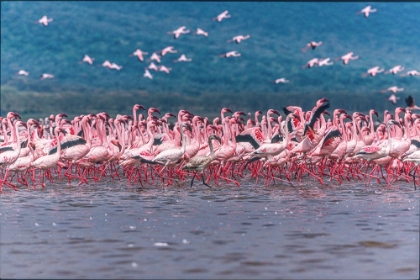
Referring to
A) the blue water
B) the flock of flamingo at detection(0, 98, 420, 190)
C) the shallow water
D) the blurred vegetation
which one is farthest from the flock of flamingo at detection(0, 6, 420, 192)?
the blue water

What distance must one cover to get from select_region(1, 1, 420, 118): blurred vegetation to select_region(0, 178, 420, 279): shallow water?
77365mm

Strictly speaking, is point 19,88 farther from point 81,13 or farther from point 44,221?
point 44,221

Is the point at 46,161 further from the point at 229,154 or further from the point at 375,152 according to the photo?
the point at 375,152

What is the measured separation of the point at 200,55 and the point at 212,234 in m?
112

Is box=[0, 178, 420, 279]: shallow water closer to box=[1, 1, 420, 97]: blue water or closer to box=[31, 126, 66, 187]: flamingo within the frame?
box=[31, 126, 66, 187]: flamingo

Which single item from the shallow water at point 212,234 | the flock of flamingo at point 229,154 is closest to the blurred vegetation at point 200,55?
the flock of flamingo at point 229,154

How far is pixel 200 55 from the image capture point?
124 meters

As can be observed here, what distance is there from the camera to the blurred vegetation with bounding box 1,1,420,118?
107562 mm

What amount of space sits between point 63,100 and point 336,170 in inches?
3363

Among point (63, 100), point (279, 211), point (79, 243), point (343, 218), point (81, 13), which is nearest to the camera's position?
point (79, 243)

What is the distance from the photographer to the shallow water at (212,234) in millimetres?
10414

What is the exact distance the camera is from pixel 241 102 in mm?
104875

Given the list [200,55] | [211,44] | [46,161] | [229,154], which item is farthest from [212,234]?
[211,44]

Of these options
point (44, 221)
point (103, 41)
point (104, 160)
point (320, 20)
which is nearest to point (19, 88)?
point (103, 41)
